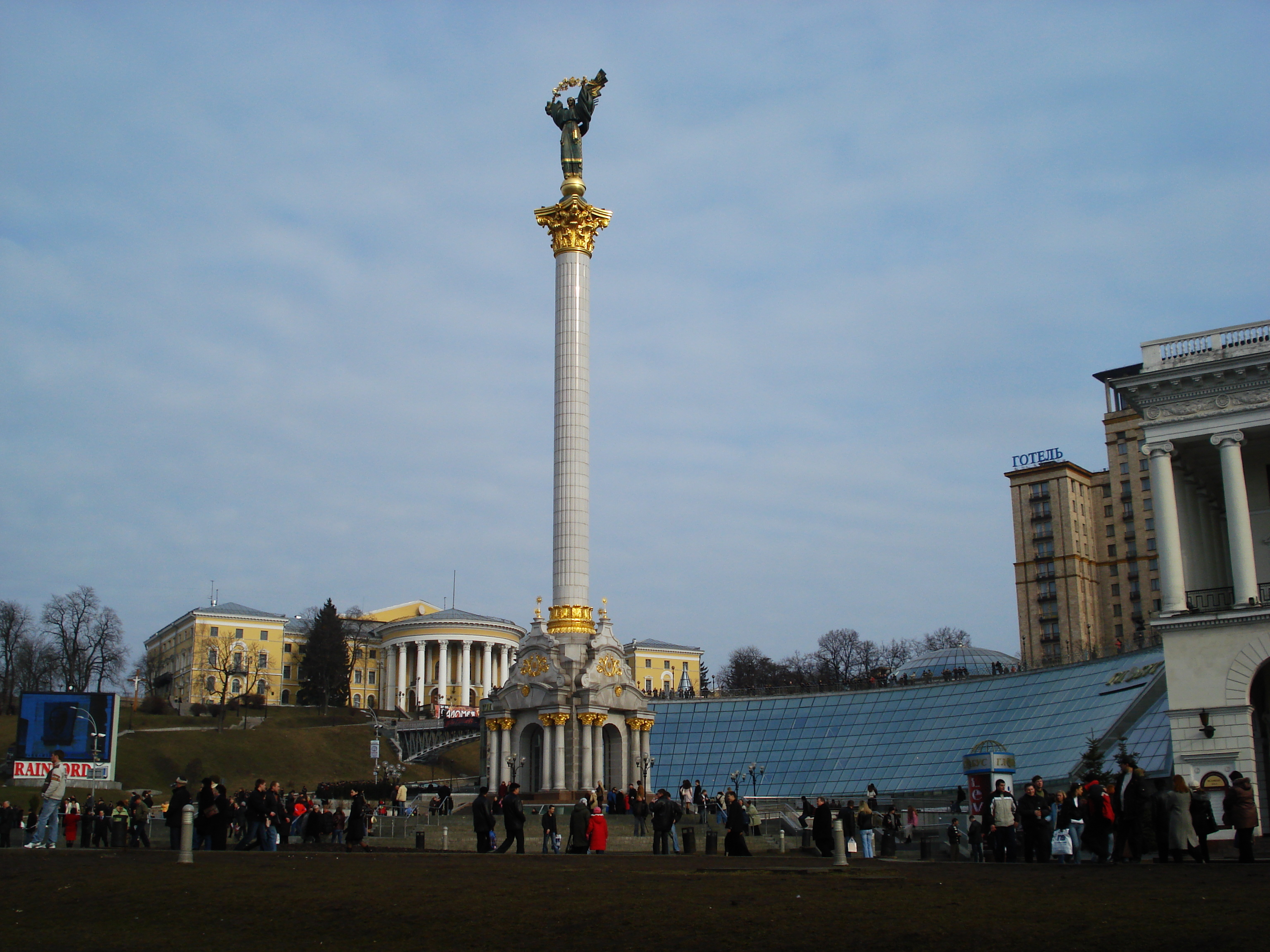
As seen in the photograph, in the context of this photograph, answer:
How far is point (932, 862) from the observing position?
25.6 m

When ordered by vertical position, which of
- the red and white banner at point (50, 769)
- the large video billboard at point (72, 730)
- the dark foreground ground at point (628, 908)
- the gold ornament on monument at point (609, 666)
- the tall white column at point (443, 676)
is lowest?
the dark foreground ground at point (628, 908)

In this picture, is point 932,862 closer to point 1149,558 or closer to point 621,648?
point 621,648

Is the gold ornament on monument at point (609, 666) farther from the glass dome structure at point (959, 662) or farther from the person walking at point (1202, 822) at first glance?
the glass dome structure at point (959, 662)

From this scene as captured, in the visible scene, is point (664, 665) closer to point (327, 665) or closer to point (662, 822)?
point (327, 665)

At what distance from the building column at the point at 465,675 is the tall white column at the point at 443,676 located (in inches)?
55.7

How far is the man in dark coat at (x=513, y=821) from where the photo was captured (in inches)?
1099

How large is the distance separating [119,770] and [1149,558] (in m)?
87.4

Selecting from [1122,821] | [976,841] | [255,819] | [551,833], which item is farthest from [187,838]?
[976,841]

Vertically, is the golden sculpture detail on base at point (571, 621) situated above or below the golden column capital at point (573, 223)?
below

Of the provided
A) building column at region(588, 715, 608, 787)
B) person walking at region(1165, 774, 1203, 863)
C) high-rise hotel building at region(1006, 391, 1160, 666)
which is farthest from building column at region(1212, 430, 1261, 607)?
high-rise hotel building at region(1006, 391, 1160, 666)

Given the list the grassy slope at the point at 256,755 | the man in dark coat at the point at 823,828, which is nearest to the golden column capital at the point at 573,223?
the man in dark coat at the point at 823,828

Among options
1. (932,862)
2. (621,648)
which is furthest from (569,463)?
(932,862)

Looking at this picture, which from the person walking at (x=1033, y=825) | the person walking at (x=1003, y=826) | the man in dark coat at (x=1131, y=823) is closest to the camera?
the man in dark coat at (x=1131, y=823)

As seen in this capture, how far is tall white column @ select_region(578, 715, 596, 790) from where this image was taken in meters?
46.5
